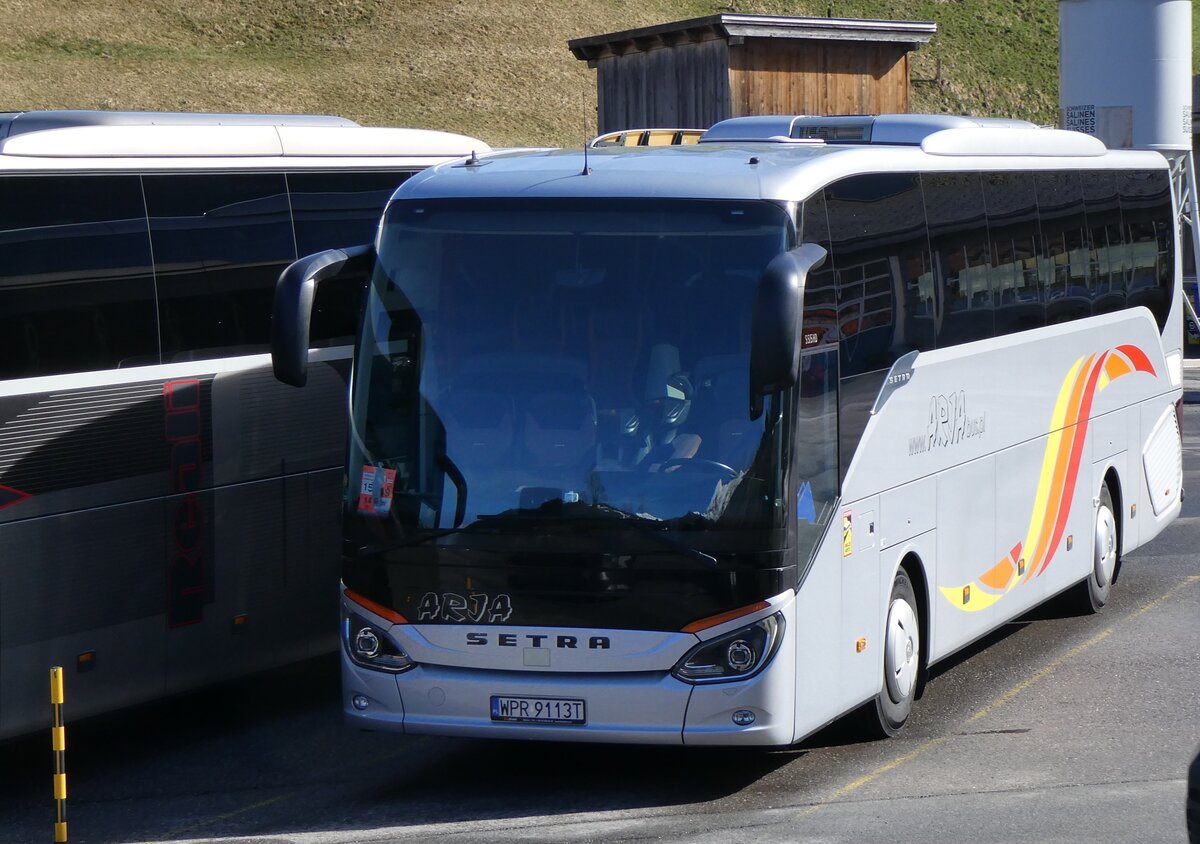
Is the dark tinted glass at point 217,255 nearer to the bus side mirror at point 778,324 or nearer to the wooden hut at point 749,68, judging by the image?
the bus side mirror at point 778,324

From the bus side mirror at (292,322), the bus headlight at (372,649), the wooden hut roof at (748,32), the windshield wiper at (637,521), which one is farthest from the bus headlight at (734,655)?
the wooden hut roof at (748,32)

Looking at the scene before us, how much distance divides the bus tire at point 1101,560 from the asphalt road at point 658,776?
1440 mm

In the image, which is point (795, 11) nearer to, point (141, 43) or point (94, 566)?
point (141, 43)

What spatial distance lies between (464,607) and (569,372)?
3.86 feet

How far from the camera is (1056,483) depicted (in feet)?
37.9

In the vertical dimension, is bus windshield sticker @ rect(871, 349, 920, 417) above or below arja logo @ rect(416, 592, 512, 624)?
above

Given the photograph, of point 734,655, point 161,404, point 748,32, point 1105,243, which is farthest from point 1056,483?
point 748,32

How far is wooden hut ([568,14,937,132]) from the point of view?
2492 centimetres

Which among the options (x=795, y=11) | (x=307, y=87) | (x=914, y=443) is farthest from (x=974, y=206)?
(x=795, y=11)

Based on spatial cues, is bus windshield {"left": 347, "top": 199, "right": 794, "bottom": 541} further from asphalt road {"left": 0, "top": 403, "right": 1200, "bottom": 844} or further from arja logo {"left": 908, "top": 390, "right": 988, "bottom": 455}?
arja logo {"left": 908, "top": 390, "right": 988, "bottom": 455}

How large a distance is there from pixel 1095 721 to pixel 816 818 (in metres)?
2.42

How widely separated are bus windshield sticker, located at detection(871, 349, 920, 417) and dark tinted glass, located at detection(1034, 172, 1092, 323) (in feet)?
8.17

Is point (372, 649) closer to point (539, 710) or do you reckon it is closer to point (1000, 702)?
point (539, 710)

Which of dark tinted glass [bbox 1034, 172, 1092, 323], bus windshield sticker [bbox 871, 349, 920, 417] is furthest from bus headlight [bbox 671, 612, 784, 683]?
dark tinted glass [bbox 1034, 172, 1092, 323]
